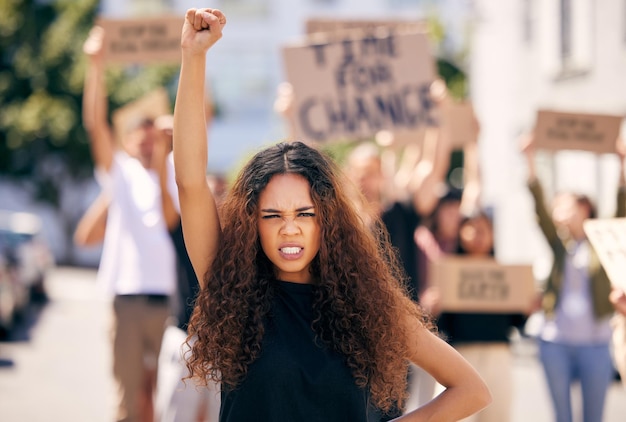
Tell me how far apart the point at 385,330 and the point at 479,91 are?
70.8ft

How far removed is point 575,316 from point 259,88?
37.5 meters

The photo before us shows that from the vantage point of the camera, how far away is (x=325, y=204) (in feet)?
10.3

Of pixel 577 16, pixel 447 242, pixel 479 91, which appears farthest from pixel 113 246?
pixel 479 91

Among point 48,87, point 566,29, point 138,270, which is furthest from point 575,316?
point 48,87

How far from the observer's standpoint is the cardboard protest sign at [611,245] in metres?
4.09

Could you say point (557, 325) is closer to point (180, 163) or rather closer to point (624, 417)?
point (624, 417)

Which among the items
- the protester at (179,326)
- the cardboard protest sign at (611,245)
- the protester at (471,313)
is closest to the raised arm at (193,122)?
the cardboard protest sign at (611,245)

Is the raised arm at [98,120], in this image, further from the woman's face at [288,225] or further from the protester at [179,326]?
the woman's face at [288,225]

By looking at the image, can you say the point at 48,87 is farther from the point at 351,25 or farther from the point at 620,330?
the point at 620,330

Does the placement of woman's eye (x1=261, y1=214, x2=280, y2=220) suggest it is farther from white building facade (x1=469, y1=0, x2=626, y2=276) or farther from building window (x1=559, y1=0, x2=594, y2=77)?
building window (x1=559, y1=0, x2=594, y2=77)

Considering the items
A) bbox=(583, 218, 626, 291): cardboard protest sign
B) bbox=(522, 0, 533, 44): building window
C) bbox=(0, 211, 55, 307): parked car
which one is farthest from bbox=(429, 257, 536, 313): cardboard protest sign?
bbox=(522, 0, 533, 44): building window

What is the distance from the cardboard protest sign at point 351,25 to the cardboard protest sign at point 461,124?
0.73 meters

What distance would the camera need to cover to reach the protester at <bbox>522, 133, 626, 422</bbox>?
6.58 m

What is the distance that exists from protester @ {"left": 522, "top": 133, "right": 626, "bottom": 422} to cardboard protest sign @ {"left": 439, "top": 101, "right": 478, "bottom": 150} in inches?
71.5
